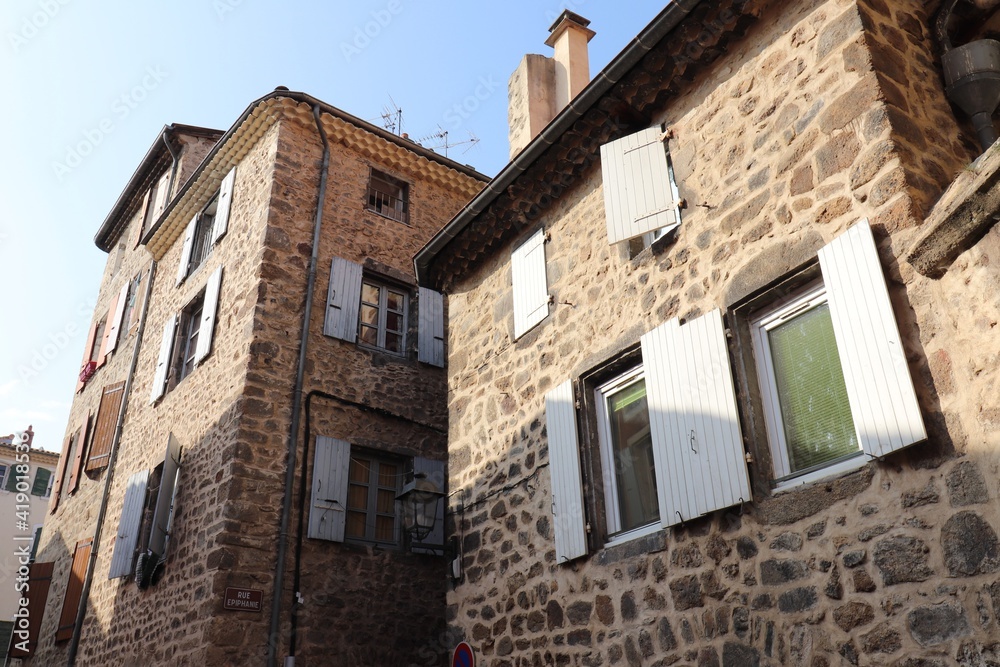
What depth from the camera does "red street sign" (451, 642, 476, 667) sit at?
5.90 m

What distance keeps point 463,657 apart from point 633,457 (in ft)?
7.19

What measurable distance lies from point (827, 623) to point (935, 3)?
3.63 metres

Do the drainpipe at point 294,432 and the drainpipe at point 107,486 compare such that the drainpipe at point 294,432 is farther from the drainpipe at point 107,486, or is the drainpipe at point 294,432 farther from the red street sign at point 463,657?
the drainpipe at point 107,486

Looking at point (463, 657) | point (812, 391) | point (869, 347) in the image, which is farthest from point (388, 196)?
point (869, 347)

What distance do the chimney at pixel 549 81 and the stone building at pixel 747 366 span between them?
1.73 meters

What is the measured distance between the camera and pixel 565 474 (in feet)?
17.8

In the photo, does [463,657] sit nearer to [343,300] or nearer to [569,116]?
[569,116]

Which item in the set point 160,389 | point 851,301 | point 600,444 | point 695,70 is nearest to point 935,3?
point 695,70

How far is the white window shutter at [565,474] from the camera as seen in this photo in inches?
205

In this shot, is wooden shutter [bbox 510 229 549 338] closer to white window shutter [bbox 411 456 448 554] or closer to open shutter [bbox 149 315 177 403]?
white window shutter [bbox 411 456 448 554]

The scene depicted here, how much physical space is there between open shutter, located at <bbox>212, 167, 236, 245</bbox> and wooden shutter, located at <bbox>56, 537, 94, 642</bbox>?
475 cm

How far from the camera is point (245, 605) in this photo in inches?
299

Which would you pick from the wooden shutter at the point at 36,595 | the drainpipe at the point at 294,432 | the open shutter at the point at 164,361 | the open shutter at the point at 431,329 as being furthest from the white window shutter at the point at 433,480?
the wooden shutter at the point at 36,595

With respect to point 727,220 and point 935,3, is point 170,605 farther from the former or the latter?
point 935,3
